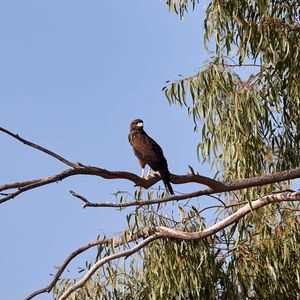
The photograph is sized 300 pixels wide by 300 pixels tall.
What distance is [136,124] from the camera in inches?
283

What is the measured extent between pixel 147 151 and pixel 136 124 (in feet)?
2.04

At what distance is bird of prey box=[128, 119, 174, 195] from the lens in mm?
5891

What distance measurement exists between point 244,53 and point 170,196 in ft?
6.21

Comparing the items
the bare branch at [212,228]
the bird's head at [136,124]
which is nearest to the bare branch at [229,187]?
the bare branch at [212,228]

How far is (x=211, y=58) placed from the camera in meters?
7.30

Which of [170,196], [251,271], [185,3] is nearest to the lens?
[170,196]

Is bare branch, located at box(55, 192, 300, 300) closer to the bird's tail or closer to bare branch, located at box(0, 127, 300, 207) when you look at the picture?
bare branch, located at box(0, 127, 300, 207)

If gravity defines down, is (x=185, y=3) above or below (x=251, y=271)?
above

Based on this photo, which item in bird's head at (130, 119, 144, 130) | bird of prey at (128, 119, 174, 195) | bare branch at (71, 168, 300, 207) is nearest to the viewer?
bare branch at (71, 168, 300, 207)

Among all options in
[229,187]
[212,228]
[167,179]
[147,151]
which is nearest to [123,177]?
[167,179]

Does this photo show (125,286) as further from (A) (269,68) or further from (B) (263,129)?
(A) (269,68)

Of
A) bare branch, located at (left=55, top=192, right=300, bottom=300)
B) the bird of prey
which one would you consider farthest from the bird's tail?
bare branch, located at (left=55, top=192, right=300, bottom=300)

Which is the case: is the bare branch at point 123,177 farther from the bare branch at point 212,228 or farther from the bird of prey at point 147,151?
the bare branch at point 212,228

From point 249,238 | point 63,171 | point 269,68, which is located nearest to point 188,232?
point 249,238
